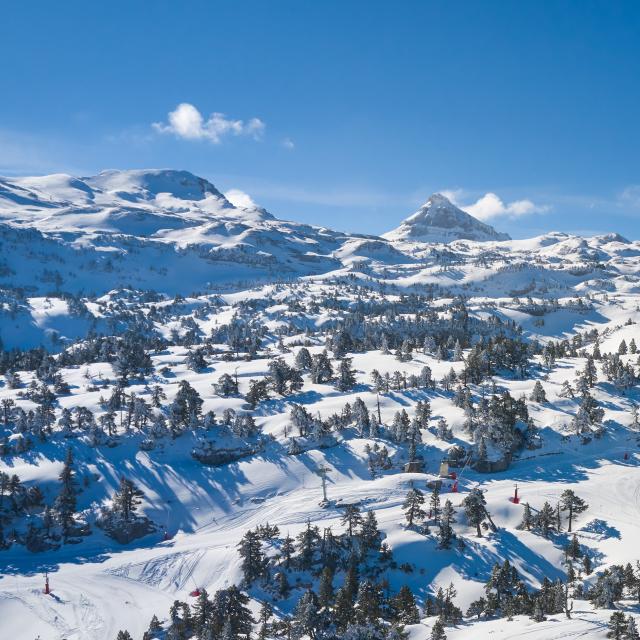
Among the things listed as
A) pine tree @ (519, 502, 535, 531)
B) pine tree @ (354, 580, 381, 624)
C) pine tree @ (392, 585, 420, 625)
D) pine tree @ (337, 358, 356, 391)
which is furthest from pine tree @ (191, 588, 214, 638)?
pine tree @ (337, 358, 356, 391)

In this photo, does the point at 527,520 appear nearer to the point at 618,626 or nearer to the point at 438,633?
the point at 618,626

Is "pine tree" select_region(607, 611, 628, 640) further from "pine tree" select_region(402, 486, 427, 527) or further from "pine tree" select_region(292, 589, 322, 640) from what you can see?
"pine tree" select_region(402, 486, 427, 527)

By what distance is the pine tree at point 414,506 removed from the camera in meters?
77.9

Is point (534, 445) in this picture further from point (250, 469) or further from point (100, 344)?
point (100, 344)

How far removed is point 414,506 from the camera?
7838cm

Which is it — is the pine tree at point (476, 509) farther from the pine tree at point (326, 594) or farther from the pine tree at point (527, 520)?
the pine tree at point (326, 594)

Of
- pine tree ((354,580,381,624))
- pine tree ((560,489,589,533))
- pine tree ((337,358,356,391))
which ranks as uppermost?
pine tree ((337,358,356,391))

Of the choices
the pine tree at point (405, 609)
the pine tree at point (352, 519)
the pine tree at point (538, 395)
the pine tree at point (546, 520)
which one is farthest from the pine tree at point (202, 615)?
the pine tree at point (538, 395)

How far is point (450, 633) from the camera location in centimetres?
5206

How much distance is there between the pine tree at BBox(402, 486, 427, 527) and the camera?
7788 centimetres

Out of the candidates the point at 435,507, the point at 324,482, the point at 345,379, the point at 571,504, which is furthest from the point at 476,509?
the point at 345,379

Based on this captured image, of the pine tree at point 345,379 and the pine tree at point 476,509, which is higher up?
the pine tree at point 345,379

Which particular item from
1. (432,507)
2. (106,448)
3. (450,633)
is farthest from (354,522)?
(106,448)

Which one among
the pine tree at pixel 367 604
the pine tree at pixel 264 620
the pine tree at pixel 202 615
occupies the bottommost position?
the pine tree at pixel 264 620
